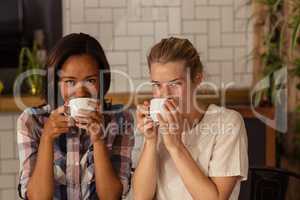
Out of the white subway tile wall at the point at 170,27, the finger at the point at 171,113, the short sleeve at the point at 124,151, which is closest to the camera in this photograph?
the finger at the point at 171,113

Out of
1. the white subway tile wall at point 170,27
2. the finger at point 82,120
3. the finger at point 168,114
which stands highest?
the white subway tile wall at point 170,27

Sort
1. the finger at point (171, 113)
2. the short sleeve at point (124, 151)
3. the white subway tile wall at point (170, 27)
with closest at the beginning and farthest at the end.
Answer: the finger at point (171, 113)
the short sleeve at point (124, 151)
the white subway tile wall at point (170, 27)

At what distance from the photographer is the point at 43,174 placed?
0.86 meters

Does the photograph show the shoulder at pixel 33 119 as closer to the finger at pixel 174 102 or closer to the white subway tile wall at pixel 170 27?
the finger at pixel 174 102

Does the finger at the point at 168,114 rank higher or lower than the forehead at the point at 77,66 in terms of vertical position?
lower

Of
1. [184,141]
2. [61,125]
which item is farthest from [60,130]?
[184,141]

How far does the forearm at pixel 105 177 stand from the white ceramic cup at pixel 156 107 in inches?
4.8

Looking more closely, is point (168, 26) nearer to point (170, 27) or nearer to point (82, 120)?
point (170, 27)

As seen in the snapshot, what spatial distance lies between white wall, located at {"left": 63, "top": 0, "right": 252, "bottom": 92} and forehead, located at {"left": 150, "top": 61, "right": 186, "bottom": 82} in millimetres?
520

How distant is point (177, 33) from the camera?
1.38 metres

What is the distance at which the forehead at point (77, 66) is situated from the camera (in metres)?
0.86

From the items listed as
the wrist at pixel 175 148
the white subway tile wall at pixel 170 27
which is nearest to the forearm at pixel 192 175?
the wrist at pixel 175 148

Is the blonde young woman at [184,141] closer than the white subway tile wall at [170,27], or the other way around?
the blonde young woman at [184,141]

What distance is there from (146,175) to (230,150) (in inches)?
6.0
